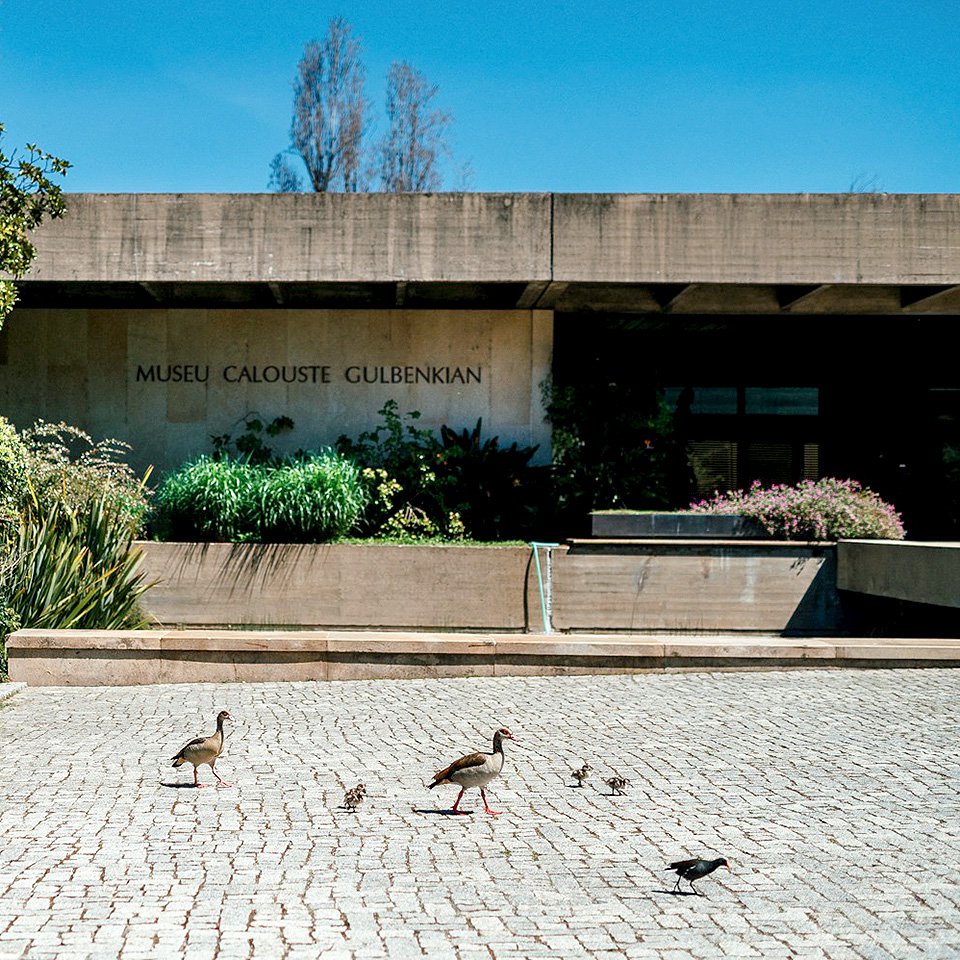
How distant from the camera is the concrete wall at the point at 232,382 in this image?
59.4 feet

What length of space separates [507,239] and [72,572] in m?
6.92

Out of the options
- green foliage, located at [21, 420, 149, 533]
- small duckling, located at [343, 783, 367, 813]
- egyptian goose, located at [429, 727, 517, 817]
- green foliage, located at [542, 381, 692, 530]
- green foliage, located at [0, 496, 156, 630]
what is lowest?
small duckling, located at [343, 783, 367, 813]

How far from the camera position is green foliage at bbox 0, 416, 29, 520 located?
12031mm

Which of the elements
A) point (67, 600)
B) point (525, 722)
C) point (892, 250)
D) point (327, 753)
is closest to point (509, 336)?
point (892, 250)

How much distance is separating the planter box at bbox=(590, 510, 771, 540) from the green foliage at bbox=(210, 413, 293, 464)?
16.6 ft

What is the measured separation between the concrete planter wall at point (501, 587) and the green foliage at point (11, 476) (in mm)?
2450

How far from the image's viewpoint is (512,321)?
18.2m

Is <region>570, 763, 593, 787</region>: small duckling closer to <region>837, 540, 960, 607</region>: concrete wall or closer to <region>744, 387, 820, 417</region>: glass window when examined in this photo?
<region>837, 540, 960, 607</region>: concrete wall

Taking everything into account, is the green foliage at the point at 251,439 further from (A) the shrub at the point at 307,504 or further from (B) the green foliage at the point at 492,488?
(B) the green foliage at the point at 492,488

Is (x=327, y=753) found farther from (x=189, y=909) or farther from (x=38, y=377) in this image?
(x=38, y=377)

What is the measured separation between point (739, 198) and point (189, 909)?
12777mm

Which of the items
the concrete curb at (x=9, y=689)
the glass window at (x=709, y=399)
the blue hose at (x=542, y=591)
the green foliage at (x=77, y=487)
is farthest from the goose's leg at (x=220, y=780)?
the glass window at (x=709, y=399)

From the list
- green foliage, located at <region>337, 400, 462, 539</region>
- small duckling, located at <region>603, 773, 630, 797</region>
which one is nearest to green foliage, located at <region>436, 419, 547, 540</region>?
green foliage, located at <region>337, 400, 462, 539</region>

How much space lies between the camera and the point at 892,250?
51.9 ft
